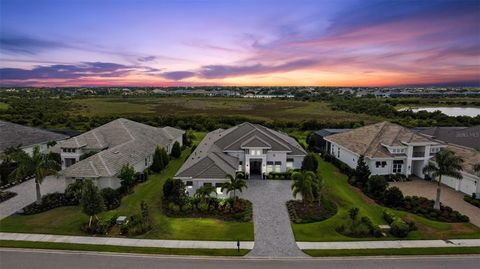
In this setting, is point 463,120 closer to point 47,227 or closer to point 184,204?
point 184,204

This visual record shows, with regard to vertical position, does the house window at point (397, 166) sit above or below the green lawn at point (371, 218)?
above

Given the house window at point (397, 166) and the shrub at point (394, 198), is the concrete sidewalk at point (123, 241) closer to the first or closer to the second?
the shrub at point (394, 198)

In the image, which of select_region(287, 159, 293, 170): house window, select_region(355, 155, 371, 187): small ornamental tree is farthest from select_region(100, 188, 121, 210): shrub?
select_region(355, 155, 371, 187): small ornamental tree

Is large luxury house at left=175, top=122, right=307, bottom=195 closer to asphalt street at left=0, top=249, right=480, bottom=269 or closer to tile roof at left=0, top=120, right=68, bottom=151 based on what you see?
asphalt street at left=0, top=249, right=480, bottom=269

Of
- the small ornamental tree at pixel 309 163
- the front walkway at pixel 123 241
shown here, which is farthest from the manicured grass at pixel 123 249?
the small ornamental tree at pixel 309 163

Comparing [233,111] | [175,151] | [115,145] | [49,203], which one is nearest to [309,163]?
[175,151]

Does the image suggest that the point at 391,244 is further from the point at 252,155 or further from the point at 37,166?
the point at 37,166

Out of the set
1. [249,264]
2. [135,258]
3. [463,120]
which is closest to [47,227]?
[135,258]
